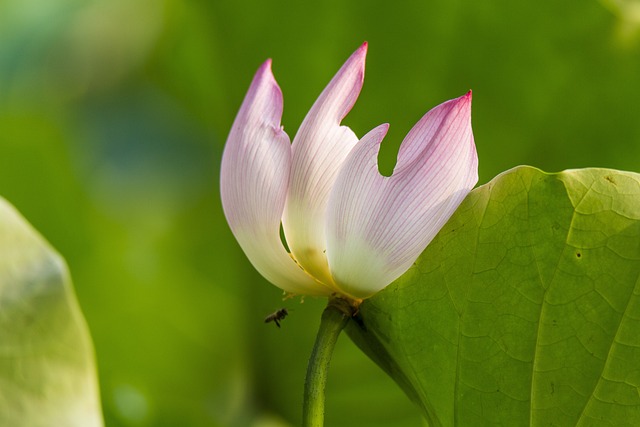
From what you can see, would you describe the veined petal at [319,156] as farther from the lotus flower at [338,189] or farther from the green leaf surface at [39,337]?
the green leaf surface at [39,337]

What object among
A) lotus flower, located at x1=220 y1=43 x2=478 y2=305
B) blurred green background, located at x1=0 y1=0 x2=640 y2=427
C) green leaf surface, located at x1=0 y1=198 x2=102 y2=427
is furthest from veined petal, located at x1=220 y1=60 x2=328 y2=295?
blurred green background, located at x1=0 y1=0 x2=640 y2=427

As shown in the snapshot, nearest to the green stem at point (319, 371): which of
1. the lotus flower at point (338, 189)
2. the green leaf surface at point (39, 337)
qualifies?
the lotus flower at point (338, 189)

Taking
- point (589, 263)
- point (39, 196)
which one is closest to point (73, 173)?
point (39, 196)

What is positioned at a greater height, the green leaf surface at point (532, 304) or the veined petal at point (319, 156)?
the veined petal at point (319, 156)

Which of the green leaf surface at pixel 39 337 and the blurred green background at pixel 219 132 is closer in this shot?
the green leaf surface at pixel 39 337

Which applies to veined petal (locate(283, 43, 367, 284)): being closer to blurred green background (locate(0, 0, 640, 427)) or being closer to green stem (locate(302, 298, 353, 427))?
green stem (locate(302, 298, 353, 427))
